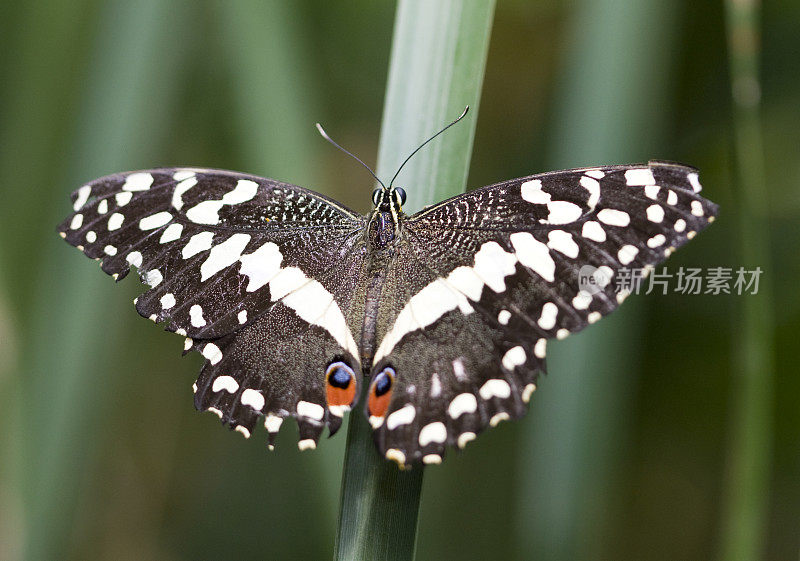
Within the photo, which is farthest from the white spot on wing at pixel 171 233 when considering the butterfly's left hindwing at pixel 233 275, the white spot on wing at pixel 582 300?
the white spot on wing at pixel 582 300

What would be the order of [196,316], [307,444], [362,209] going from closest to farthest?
[307,444] < [196,316] < [362,209]

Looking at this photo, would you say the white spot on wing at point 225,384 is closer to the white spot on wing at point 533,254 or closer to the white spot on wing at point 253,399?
the white spot on wing at point 253,399

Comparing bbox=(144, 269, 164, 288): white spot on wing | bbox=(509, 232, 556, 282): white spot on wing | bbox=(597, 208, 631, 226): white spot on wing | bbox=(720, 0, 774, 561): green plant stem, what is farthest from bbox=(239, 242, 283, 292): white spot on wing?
bbox=(720, 0, 774, 561): green plant stem

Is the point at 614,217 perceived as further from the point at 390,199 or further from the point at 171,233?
the point at 171,233

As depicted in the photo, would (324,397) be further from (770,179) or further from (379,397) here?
(770,179)

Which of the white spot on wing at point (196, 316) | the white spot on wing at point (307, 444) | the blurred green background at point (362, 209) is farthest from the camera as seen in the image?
the blurred green background at point (362, 209)

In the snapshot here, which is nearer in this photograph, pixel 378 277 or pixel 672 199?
pixel 672 199

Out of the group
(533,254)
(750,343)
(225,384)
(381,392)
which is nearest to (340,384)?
(381,392)

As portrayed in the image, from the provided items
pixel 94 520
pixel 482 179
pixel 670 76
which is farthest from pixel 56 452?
pixel 670 76
